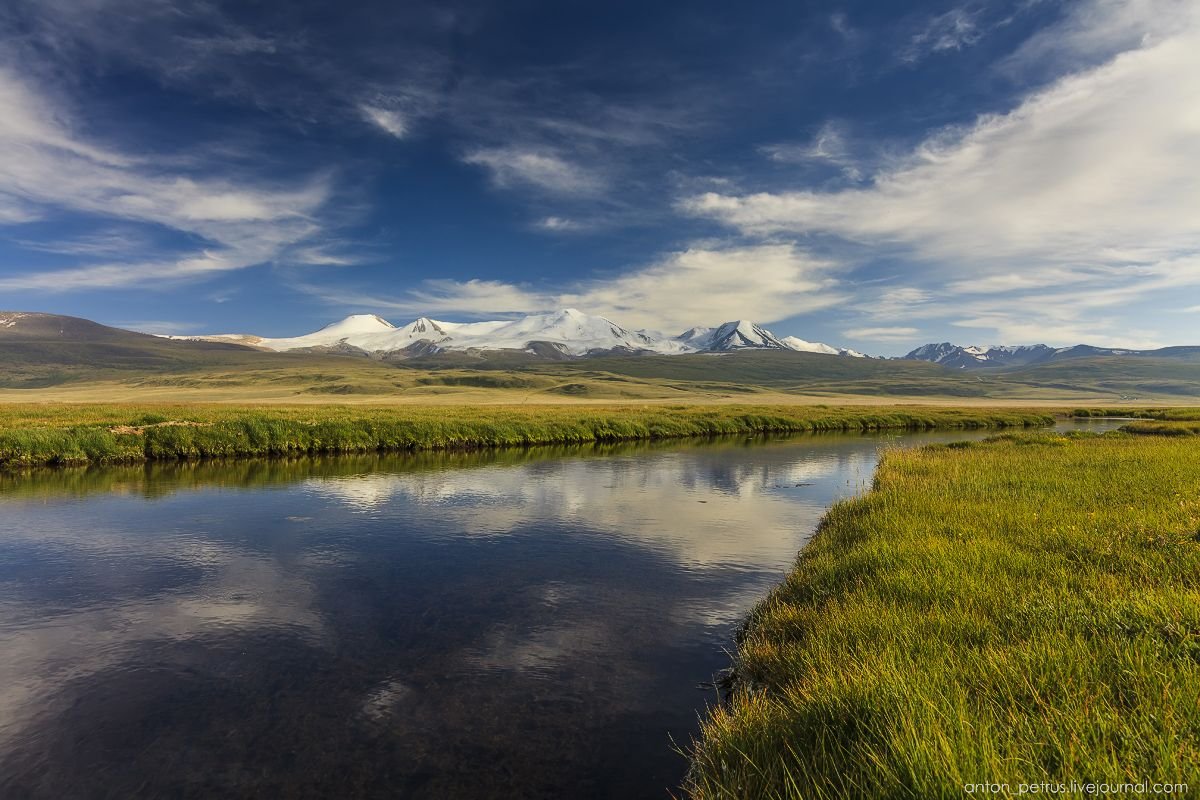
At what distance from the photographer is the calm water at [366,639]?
362 inches

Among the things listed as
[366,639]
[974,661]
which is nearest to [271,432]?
[366,639]

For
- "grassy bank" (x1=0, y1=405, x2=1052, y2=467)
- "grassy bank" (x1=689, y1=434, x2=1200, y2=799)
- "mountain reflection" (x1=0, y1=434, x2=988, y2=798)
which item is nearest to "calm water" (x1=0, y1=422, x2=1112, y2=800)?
"mountain reflection" (x1=0, y1=434, x2=988, y2=798)

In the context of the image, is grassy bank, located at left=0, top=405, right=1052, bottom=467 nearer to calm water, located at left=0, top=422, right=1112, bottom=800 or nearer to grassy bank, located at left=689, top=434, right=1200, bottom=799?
calm water, located at left=0, top=422, right=1112, bottom=800

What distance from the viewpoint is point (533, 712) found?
34.4 feet

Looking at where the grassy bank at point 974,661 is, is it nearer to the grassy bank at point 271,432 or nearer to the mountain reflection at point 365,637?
the mountain reflection at point 365,637

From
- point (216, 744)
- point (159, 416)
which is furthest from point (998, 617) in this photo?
point (159, 416)

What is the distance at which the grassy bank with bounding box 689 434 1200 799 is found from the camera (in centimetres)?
486

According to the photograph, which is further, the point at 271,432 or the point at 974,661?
the point at 271,432

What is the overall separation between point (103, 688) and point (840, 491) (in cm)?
3041

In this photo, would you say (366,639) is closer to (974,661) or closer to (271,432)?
(974,661)

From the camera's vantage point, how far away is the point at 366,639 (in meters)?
13.4

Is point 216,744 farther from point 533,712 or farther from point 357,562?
point 357,562

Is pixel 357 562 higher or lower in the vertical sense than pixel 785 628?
lower

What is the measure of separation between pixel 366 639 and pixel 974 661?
38.8ft
